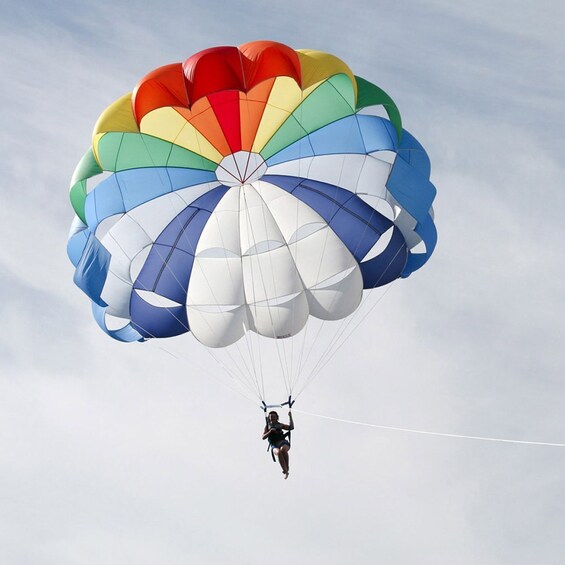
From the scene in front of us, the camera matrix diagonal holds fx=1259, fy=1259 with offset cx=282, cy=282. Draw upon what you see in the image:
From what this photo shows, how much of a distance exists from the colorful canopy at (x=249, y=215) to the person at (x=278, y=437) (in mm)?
1662

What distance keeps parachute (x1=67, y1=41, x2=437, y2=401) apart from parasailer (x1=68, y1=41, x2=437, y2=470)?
2 centimetres

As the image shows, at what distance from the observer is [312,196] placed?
19984 millimetres

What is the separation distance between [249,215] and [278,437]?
3.64 metres

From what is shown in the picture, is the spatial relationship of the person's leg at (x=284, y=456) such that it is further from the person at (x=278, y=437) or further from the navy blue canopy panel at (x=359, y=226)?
the navy blue canopy panel at (x=359, y=226)

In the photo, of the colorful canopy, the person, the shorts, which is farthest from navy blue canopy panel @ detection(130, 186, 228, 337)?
the shorts

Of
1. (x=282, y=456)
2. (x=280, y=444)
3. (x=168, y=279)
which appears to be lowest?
(x=282, y=456)

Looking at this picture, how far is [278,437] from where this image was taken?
18.7 metres

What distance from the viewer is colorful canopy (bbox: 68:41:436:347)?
64.2ft

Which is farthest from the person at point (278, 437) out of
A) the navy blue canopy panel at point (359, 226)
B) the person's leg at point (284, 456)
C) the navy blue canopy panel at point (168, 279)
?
the navy blue canopy panel at point (359, 226)

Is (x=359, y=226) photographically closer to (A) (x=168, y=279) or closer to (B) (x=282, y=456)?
(A) (x=168, y=279)

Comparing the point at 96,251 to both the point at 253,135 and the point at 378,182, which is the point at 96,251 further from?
the point at 378,182

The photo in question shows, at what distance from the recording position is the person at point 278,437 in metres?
18.6

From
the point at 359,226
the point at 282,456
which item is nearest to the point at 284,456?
the point at 282,456

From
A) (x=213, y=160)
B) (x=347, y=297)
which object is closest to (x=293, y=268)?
(x=347, y=297)
